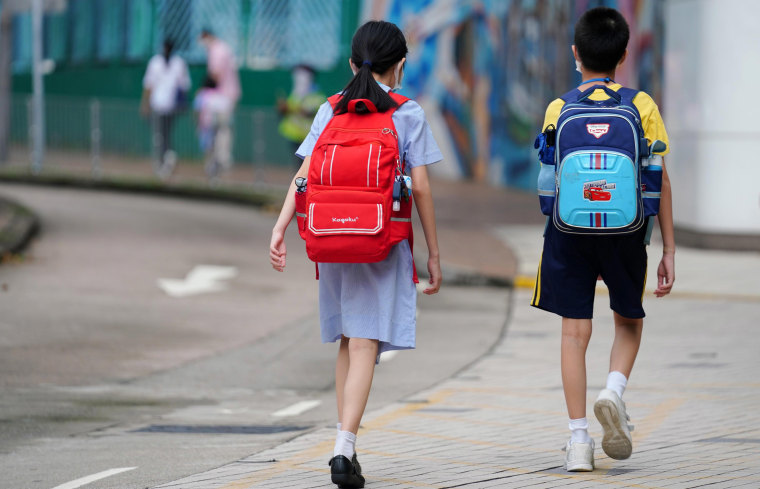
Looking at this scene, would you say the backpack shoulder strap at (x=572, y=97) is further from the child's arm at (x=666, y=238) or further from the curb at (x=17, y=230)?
the curb at (x=17, y=230)

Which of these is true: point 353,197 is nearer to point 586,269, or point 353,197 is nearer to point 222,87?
point 586,269

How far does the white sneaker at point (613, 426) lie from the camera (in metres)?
5.57

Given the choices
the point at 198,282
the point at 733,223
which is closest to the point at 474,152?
the point at 733,223

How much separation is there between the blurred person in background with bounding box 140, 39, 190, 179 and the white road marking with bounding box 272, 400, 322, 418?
14066mm

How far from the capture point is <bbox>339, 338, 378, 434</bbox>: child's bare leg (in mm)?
5352

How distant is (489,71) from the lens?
24.3 meters

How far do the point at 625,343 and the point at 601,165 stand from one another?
879mm

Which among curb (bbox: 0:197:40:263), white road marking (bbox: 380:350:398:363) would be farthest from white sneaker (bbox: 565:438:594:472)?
curb (bbox: 0:197:40:263)

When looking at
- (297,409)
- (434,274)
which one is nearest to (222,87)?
(297,409)

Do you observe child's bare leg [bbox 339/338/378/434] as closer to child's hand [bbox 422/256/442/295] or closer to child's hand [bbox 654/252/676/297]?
child's hand [bbox 422/256/442/295]

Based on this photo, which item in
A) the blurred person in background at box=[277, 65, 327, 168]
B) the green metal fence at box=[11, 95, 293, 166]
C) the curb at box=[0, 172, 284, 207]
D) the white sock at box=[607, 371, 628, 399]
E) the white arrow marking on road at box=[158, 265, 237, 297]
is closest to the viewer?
the white sock at box=[607, 371, 628, 399]

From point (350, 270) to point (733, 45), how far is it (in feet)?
33.6

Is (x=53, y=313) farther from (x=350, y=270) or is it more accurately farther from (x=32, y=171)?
(x=32, y=171)

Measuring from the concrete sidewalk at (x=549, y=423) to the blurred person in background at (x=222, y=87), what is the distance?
10.4 metres
